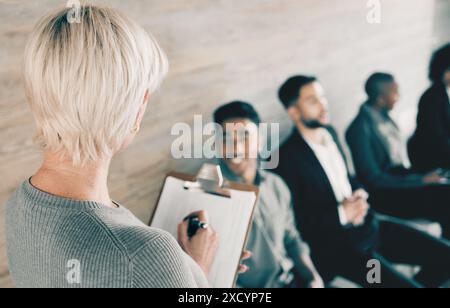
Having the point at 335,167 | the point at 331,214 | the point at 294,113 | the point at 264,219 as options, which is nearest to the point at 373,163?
the point at 335,167

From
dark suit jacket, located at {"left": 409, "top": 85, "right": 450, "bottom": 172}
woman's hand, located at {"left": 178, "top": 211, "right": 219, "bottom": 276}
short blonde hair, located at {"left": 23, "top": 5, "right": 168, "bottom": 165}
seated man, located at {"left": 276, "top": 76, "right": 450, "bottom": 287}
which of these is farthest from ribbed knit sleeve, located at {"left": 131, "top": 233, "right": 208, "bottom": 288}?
dark suit jacket, located at {"left": 409, "top": 85, "right": 450, "bottom": 172}

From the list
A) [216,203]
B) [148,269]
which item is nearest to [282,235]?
[216,203]

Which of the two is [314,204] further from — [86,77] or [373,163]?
[86,77]

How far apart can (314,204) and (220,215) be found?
1.75ft

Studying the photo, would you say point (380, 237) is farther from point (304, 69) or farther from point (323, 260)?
point (304, 69)

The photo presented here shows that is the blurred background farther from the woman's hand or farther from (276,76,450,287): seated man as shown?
the woman's hand

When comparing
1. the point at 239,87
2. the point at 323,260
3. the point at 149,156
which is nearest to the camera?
the point at 149,156

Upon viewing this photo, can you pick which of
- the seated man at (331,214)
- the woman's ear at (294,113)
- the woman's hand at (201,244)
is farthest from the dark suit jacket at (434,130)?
the woman's hand at (201,244)

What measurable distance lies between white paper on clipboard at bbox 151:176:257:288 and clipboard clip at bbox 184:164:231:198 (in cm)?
1

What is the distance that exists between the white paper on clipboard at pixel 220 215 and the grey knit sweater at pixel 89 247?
1.34 ft

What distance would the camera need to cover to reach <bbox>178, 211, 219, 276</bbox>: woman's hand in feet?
3.38

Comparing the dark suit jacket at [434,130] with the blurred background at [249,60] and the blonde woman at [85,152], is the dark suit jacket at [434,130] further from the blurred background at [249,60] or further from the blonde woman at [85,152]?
the blonde woman at [85,152]
